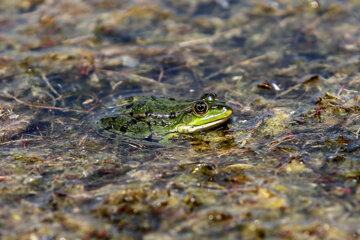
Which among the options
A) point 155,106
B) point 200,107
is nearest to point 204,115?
point 200,107

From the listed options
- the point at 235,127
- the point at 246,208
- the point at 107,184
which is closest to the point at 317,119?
the point at 235,127

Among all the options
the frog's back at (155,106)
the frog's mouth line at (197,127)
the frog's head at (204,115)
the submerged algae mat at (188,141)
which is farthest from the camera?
the frog's back at (155,106)

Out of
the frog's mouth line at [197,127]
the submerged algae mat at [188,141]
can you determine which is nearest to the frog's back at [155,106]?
the frog's mouth line at [197,127]

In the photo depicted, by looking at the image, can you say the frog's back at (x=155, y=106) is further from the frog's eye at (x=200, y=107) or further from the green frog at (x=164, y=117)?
the frog's eye at (x=200, y=107)

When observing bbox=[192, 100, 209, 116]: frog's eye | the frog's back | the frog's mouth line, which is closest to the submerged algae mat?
the frog's mouth line

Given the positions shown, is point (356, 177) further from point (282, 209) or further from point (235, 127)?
point (235, 127)

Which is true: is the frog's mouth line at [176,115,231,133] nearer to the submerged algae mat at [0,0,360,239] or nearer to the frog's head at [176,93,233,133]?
the frog's head at [176,93,233,133]
